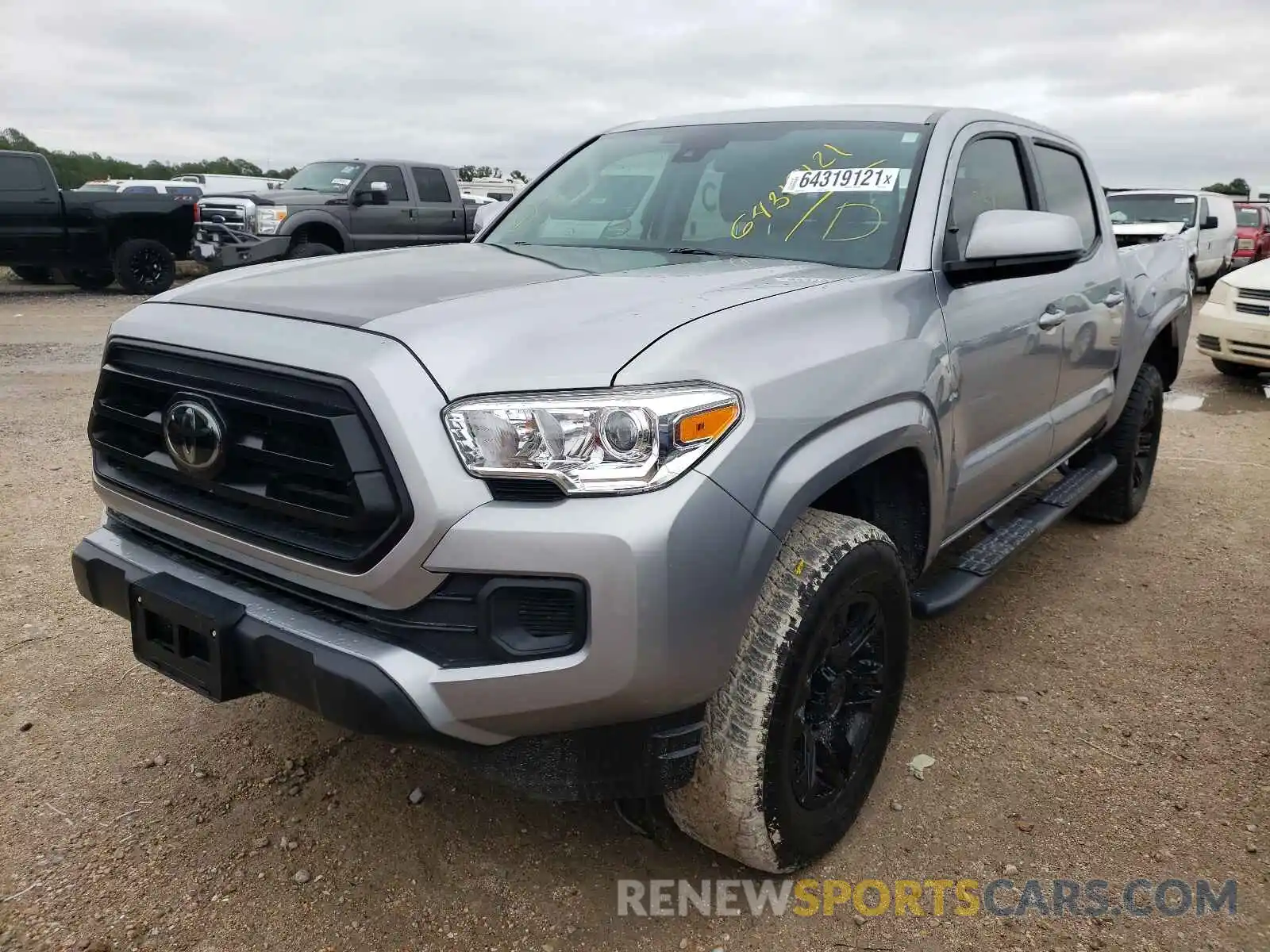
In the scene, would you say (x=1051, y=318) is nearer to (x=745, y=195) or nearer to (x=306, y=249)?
(x=745, y=195)

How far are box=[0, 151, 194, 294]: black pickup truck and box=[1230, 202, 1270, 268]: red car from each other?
17.3m

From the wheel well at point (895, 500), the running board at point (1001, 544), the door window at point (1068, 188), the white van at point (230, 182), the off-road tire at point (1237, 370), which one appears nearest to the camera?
the wheel well at point (895, 500)

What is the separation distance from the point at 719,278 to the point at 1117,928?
1744 millimetres

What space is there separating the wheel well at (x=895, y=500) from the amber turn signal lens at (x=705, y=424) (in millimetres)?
590

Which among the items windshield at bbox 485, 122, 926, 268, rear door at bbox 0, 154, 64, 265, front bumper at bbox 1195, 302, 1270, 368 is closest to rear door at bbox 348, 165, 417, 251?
rear door at bbox 0, 154, 64, 265

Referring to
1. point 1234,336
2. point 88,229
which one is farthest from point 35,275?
point 1234,336

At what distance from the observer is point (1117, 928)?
2.21 m

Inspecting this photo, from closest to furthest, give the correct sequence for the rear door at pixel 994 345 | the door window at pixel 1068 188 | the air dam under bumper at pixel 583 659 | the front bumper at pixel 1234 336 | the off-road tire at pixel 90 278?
the air dam under bumper at pixel 583 659 < the rear door at pixel 994 345 < the door window at pixel 1068 188 < the front bumper at pixel 1234 336 < the off-road tire at pixel 90 278

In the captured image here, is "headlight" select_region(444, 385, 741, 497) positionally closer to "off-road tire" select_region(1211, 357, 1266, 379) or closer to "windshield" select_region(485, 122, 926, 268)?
"windshield" select_region(485, 122, 926, 268)

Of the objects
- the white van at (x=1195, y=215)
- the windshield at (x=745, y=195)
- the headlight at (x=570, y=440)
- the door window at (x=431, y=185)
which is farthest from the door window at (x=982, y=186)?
the white van at (x=1195, y=215)

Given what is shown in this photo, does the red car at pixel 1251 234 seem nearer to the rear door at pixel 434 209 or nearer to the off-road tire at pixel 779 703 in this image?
the rear door at pixel 434 209

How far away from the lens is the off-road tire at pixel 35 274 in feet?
48.0

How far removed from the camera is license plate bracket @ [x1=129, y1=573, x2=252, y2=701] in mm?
2006

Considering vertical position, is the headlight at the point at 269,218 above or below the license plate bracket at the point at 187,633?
above
